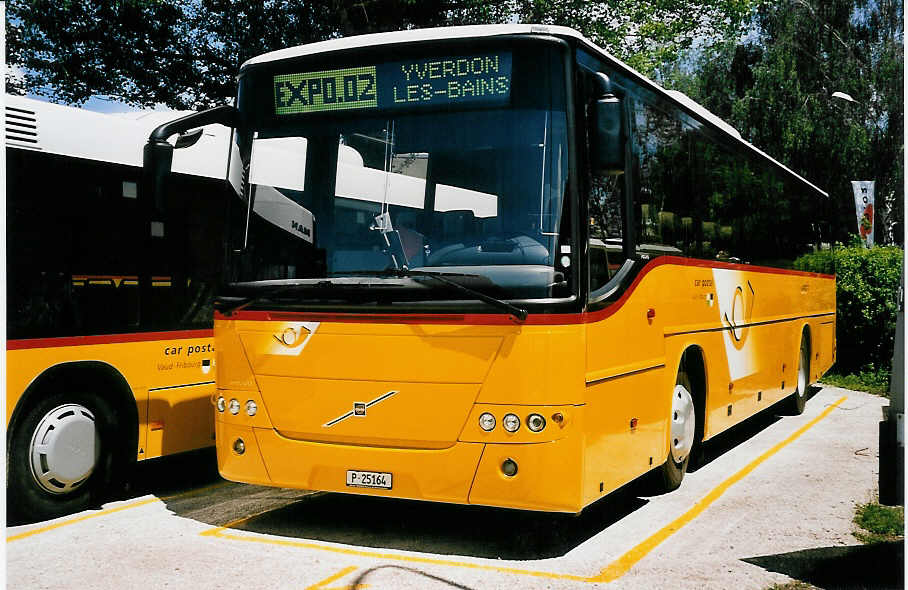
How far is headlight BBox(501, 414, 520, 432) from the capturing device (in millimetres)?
6246

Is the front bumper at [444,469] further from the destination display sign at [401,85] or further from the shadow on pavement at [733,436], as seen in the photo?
the shadow on pavement at [733,436]

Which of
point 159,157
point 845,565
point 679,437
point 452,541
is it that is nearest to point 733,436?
point 679,437

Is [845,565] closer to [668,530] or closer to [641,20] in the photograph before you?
[668,530]

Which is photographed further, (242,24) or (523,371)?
(242,24)

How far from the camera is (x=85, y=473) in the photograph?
7922 mm

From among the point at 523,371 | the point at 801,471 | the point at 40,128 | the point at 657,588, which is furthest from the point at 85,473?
the point at 801,471

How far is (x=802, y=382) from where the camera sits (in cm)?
1419

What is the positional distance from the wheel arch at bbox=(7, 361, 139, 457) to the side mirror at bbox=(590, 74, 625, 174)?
4.13 metres

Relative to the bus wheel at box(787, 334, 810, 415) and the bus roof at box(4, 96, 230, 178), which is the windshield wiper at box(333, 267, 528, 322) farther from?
the bus wheel at box(787, 334, 810, 415)

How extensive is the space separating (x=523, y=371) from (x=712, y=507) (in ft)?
8.98

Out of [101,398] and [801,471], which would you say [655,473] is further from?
[101,398]

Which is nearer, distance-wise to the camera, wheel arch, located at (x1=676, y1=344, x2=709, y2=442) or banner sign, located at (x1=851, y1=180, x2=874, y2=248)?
wheel arch, located at (x1=676, y1=344, x2=709, y2=442)

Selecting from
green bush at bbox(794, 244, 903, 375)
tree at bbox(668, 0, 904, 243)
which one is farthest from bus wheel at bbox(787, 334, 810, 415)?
tree at bbox(668, 0, 904, 243)

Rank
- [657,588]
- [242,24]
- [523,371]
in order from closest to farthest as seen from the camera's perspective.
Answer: [657,588]
[523,371]
[242,24]
